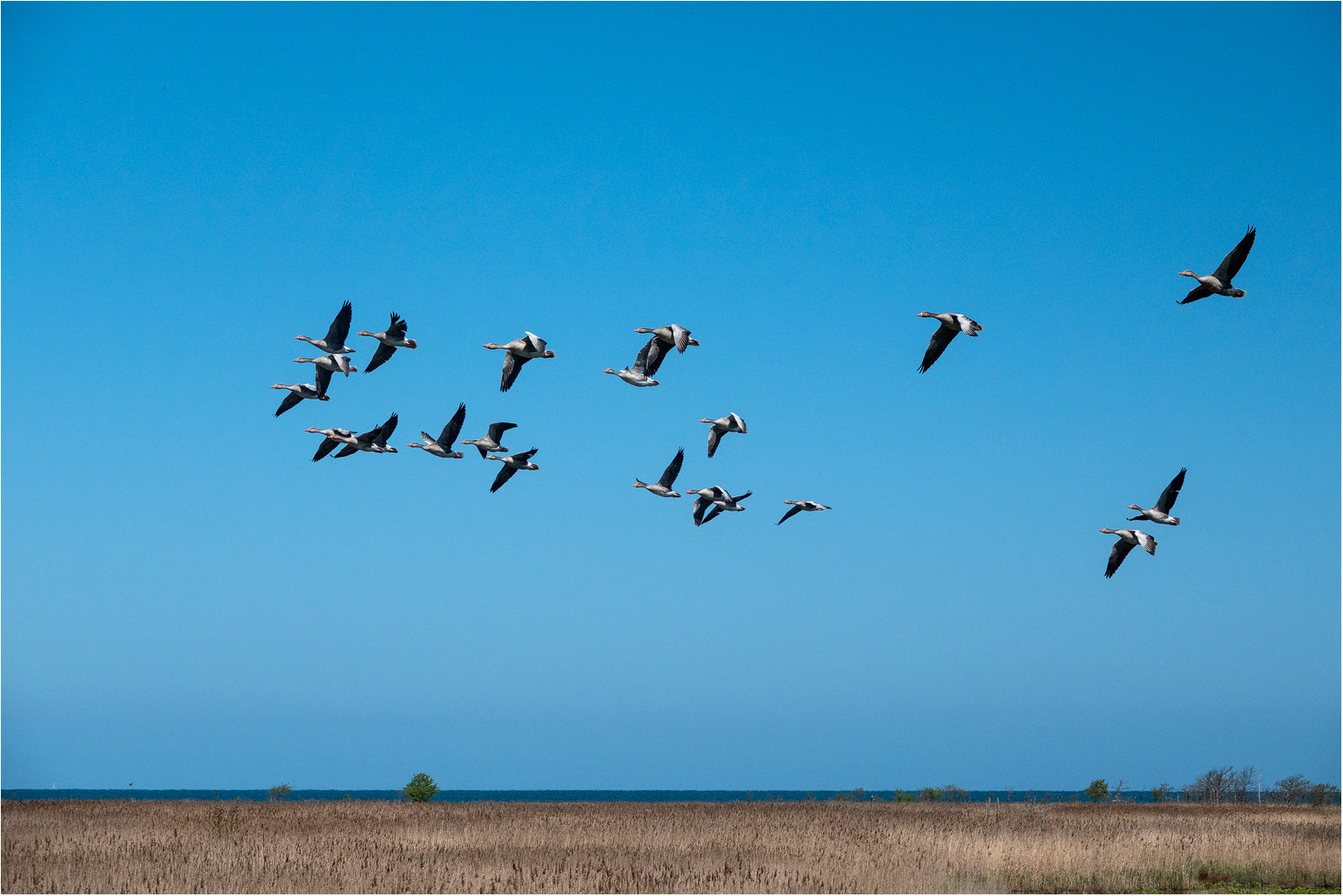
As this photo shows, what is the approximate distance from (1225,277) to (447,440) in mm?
14543

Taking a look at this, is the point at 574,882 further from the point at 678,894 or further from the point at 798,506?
the point at 798,506

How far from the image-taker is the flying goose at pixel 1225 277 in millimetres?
18781

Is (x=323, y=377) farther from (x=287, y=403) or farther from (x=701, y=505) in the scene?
(x=701, y=505)

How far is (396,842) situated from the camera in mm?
23250

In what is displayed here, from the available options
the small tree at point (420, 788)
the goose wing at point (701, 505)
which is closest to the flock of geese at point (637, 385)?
the goose wing at point (701, 505)

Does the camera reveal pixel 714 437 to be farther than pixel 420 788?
No

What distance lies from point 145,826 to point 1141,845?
19544mm

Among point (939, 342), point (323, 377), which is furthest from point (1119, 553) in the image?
point (323, 377)

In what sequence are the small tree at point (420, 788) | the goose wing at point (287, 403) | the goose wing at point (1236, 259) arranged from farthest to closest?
the small tree at point (420, 788) → the goose wing at point (287, 403) → the goose wing at point (1236, 259)

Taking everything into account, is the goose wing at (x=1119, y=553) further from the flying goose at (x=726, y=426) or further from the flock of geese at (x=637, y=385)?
the flying goose at (x=726, y=426)

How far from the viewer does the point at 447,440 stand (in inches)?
981

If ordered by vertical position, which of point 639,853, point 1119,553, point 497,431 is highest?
point 497,431

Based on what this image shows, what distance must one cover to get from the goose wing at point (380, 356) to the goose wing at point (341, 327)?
718 millimetres

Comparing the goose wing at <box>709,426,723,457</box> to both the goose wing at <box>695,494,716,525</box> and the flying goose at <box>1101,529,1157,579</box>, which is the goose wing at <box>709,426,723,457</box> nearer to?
the goose wing at <box>695,494,716,525</box>
